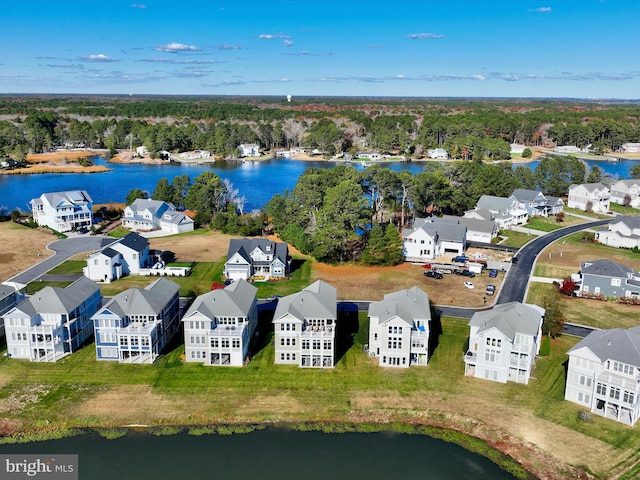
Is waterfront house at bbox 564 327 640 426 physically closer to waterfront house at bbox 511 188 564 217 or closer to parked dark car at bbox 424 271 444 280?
parked dark car at bbox 424 271 444 280

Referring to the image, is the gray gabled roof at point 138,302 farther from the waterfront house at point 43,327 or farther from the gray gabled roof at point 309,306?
the gray gabled roof at point 309,306

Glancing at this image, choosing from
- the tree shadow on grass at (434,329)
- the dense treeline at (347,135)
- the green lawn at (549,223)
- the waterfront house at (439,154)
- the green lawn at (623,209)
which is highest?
the dense treeline at (347,135)

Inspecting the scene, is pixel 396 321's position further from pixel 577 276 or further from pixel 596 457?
pixel 577 276

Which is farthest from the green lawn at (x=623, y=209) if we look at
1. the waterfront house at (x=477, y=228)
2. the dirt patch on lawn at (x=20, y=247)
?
the dirt patch on lawn at (x=20, y=247)

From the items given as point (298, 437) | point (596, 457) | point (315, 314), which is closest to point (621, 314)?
point (596, 457)

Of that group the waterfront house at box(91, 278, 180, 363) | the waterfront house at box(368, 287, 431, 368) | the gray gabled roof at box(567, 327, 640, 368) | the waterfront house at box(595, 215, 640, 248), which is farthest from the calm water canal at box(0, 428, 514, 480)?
the waterfront house at box(595, 215, 640, 248)
